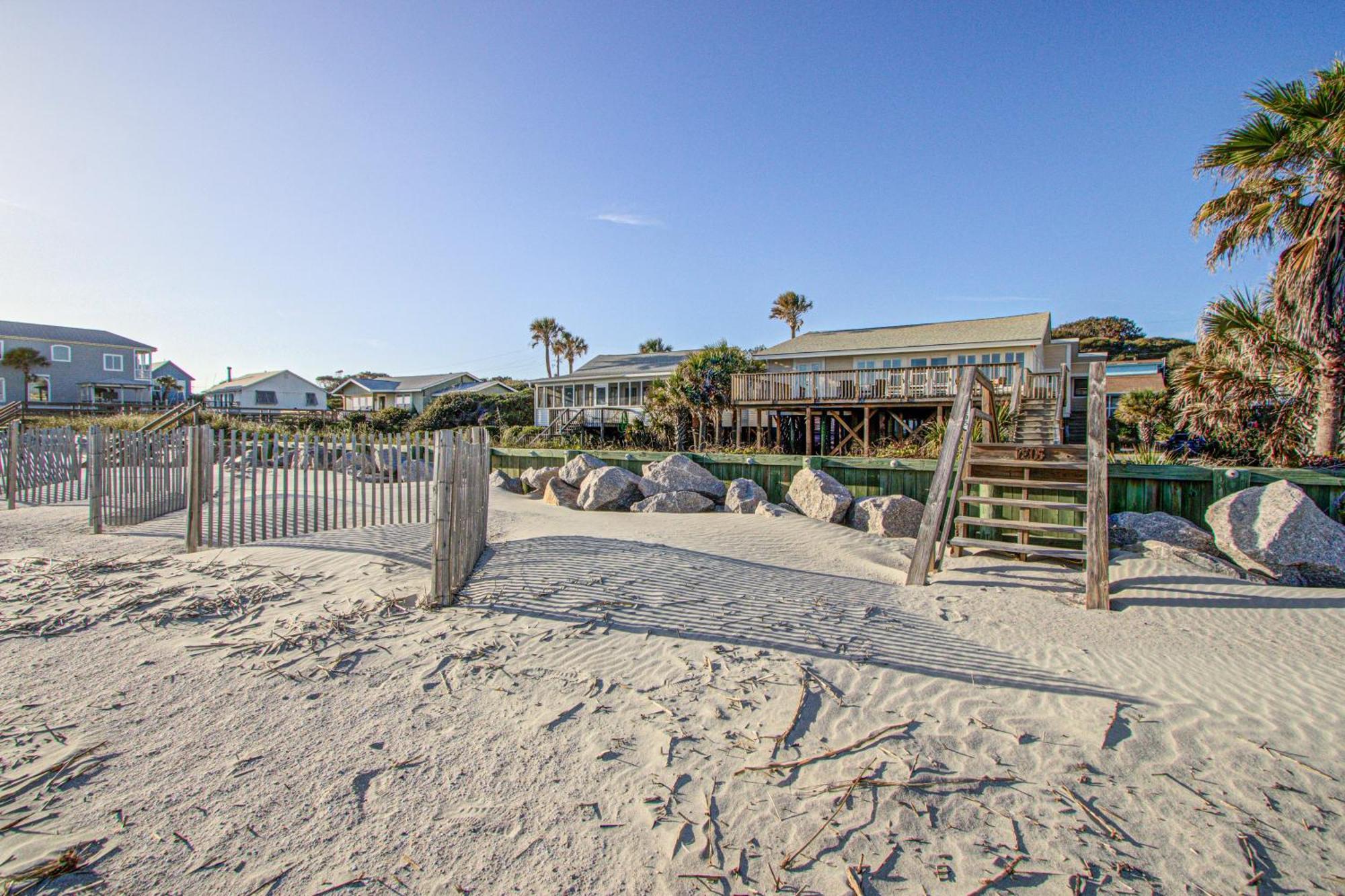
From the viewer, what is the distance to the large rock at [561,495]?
13172mm

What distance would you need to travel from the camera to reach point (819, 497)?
11.0 m

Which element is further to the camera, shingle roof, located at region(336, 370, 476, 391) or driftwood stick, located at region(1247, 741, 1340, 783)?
shingle roof, located at region(336, 370, 476, 391)

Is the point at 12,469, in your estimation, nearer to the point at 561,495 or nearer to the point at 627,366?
the point at 561,495

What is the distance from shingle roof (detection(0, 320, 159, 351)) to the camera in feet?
138

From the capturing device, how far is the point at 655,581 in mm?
6348

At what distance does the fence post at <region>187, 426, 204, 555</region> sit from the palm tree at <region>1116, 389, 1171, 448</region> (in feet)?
80.4

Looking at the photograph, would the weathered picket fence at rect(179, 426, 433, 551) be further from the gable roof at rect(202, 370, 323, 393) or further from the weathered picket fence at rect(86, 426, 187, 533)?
the gable roof at rect(202, 370, 323, 393)

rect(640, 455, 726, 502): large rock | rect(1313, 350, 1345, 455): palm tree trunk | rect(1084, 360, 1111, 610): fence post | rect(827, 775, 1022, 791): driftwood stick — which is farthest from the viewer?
rect(640, 455, 726, 502): large rock

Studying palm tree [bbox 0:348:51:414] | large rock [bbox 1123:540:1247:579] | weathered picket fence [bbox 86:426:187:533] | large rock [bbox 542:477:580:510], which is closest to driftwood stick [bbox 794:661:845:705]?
large rock [bbox 1123:540:1247:579]

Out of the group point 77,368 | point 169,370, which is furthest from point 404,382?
point 169,370

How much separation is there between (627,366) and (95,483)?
83.8ft

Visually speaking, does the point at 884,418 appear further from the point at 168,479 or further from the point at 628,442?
the point at 168,479

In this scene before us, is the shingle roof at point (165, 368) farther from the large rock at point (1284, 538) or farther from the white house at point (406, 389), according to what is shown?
the large rock at point (1284, 538)

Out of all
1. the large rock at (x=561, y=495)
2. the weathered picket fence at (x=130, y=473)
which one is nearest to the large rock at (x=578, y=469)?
the large rock at (x=561, y=495)
